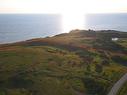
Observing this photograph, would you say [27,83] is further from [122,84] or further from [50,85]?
[122,84]

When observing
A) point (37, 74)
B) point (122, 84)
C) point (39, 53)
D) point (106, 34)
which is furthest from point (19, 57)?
point (106, 34)

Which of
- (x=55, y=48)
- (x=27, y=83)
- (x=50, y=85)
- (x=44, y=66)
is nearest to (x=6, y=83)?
(x=27, y=83)

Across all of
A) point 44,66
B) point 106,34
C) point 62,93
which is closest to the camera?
point 62,93

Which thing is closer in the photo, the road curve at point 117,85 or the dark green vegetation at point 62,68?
the road curve at point 117,85

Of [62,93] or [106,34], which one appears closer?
[62,93]

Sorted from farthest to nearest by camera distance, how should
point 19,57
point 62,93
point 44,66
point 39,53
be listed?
1. point 39,53
2. point 19,57
3. point 44,66
4. point 62,93

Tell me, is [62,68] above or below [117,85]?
below

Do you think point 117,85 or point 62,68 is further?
point 62,68

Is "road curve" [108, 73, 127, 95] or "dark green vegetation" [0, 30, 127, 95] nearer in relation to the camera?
"road curve" [108, 73, 127, 95]
